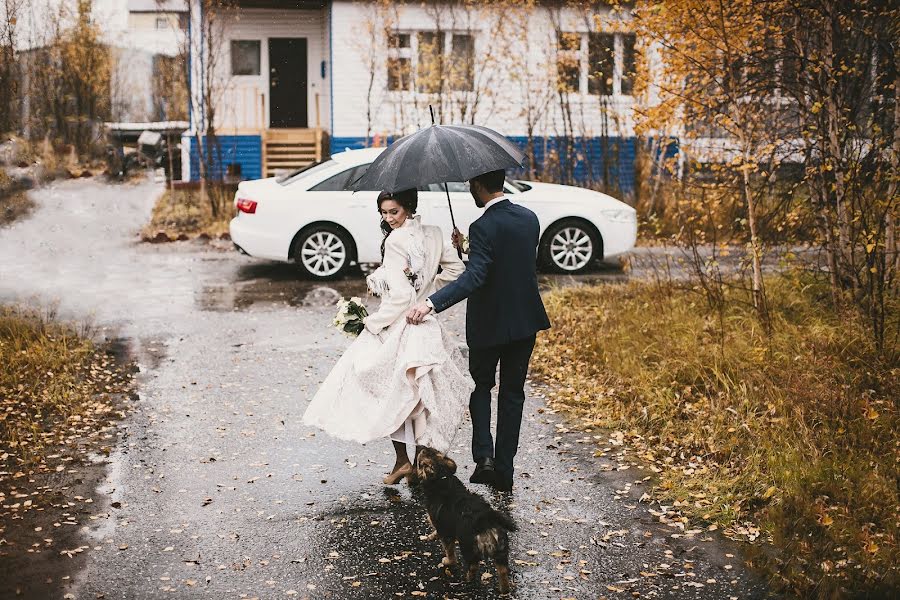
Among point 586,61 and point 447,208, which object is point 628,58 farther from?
point 447,208

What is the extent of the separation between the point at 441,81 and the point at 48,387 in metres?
15.0

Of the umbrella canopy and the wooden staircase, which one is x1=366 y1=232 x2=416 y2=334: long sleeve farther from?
the wooden staircase

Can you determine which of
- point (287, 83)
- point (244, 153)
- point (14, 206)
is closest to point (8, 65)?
point (14, 206)

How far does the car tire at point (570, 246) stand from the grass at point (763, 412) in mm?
3413

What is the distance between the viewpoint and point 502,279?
5578mm

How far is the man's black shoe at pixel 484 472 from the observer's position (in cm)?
588

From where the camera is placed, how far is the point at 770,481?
18.8 ft

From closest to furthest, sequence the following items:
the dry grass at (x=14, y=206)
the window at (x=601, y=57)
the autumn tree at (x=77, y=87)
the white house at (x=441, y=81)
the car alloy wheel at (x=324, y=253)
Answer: the car alloy wheel at (x=324, y=253) < the dry grass at (x=14, y=206) < the window at (x=601, y=57) < the white house at (x=441, y=81) < the autumn tree at (x=77, y=87)

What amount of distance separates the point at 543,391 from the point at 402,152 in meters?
3.33

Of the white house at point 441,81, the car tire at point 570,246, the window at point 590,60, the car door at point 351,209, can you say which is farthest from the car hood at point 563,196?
the window at point 590,60

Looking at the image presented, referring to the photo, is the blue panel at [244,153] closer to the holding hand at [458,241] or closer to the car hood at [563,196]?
the car hood at [563,196]

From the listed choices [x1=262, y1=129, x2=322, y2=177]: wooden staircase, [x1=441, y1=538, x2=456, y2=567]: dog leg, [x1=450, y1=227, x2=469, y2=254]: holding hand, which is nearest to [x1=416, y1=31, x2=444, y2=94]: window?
[x1=262, y1=129, x2=322, y2=177]: wooden staircase

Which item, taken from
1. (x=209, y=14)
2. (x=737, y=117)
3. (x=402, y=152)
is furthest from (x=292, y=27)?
(x=402, y=152)

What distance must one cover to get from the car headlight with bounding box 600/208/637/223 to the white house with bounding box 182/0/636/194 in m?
5.66
